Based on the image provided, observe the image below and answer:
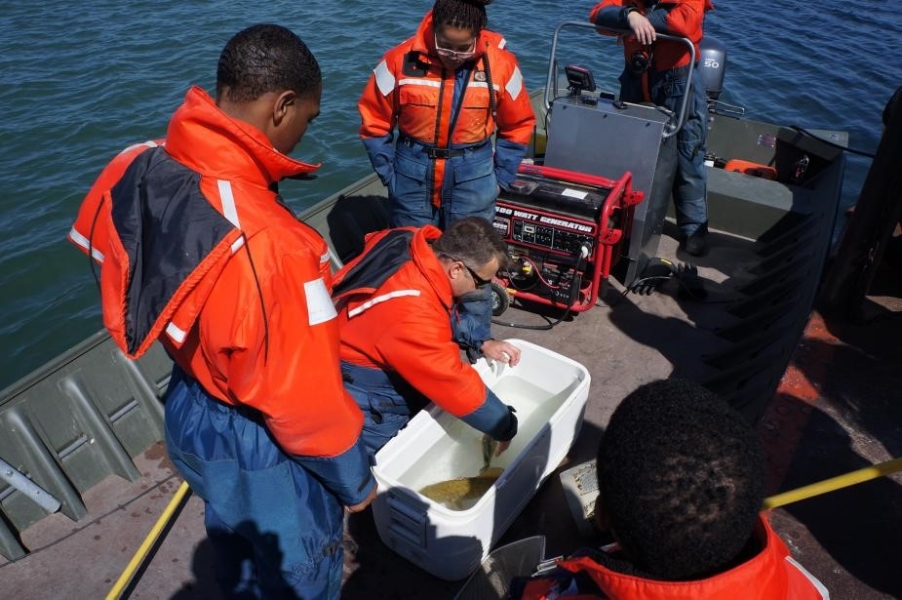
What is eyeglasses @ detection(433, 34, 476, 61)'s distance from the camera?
147 inches

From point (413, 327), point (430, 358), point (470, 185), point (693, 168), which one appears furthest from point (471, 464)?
point (693, 168)

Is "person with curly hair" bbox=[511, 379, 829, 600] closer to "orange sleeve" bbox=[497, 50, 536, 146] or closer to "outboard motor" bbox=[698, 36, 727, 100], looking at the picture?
"orange sleeve" bbox=[497, 50, 536, 146]

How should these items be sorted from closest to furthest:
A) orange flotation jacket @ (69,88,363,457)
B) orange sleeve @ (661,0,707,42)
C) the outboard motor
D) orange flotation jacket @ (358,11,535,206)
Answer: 1. orange flotation jacket @ (69,88,363,457)
2. orange flotation jacket @ (358,11,535,206)
3. orange sleeve @ (661,0,707,42)
4. the outboard motor

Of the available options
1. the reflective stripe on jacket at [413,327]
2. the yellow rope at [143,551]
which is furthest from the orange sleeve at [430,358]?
the yellow rope at [143,551]

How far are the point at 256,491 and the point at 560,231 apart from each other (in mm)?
2921

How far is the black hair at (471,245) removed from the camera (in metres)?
2.83

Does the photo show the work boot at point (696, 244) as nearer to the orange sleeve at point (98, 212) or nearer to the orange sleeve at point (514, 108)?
the orange sleeve at point (514, 108)

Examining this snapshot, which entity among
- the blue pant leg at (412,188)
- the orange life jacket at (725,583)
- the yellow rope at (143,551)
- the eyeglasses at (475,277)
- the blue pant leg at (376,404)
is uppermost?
the orange life jacket at (725,583)

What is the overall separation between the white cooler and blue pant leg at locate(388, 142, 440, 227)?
1.21m

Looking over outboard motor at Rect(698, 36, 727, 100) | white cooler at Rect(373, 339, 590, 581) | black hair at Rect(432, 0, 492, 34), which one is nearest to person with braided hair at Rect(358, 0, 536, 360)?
black hair at Rect(432, 0, 492, 34)

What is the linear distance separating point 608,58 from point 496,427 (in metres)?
11.8

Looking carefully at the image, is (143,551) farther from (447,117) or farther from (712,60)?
(712,60)

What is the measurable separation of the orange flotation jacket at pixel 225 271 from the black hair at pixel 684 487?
82 cm

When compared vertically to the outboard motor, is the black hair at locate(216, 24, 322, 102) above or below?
above
